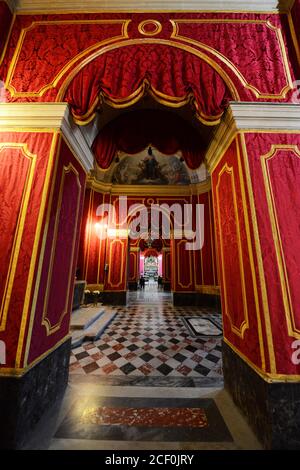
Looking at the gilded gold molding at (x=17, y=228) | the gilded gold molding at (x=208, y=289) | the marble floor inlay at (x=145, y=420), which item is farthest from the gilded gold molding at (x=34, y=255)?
the gilded gold molding at (x=208, y=289)

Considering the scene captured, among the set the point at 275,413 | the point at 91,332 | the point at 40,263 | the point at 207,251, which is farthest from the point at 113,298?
the point at 275,413

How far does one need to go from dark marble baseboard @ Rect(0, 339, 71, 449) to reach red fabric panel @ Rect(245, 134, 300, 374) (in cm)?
220

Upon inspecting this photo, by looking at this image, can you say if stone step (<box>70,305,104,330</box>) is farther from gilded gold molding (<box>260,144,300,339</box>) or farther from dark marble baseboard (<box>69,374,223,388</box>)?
gilded gold molding (<box>260,144,300,339</box>)

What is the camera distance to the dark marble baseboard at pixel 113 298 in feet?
26.0

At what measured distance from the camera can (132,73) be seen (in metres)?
2.27

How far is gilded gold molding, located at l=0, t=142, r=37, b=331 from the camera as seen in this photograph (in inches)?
65.4

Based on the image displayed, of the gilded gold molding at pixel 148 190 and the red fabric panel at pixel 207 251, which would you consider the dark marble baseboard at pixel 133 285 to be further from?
the gilded gold molding at pixel 148 190

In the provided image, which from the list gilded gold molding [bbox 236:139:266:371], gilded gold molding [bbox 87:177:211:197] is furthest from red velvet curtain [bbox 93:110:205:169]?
gilded gold molding [bbox 87:177:211:197]

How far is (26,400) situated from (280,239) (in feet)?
9.07

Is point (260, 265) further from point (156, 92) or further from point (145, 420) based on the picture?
point (156, 92)

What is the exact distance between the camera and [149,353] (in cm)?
360

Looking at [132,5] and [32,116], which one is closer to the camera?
[32,116]

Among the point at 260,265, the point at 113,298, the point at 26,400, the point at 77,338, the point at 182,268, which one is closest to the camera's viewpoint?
the point at 26,400
